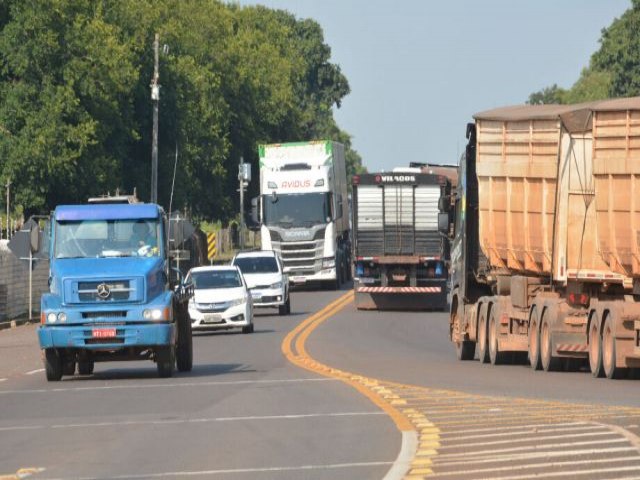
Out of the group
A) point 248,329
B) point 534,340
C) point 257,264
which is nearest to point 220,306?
point 248,329

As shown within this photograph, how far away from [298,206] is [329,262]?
2705 mm

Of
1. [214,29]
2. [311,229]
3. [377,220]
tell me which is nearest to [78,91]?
[311,229]

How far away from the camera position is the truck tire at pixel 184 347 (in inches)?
1068

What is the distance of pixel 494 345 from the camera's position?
2944 cm

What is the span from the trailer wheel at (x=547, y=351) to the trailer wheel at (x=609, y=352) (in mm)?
1689

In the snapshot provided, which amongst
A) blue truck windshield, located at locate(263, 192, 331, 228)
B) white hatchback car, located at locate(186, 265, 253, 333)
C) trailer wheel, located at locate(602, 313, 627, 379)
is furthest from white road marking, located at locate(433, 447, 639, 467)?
blue truck windshield, located at locate(263, 192, 331, 228)

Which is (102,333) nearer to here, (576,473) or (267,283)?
(576,473)

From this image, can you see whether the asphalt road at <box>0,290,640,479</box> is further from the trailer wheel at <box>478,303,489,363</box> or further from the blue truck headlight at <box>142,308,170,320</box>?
the blue truck headlight at <box>142,308,170,320</box>

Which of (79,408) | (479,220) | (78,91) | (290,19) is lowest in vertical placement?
(79,408)

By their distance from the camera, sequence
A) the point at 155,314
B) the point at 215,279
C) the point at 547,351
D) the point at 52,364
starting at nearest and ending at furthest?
the point at 155,314 → the point at 52,364 → the point at 547,351 → the point at 215,279

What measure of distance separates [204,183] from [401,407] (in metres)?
82.9

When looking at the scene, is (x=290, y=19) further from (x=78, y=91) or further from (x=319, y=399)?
(x=319, y=399)

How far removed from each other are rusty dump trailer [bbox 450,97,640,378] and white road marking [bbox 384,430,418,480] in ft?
27.1

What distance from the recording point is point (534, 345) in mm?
27188
